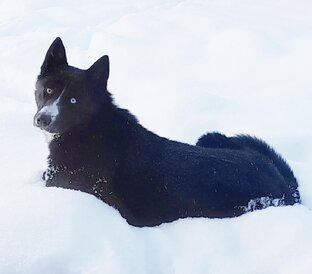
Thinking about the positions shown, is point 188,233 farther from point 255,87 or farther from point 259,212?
point 255,87

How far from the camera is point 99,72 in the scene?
358cm

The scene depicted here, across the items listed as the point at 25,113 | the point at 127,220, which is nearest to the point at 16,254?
the point at 127,220

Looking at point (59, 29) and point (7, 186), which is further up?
point (7, 186)

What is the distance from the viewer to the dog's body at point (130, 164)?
131 inches

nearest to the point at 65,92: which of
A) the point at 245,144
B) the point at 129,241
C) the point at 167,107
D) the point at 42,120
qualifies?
the point at 42,120

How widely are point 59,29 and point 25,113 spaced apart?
4.32 m

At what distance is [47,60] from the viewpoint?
143 inches

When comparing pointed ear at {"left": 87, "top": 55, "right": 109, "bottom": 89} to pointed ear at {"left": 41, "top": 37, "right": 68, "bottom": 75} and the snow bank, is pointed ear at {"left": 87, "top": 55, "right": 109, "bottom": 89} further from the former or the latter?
the snow bank

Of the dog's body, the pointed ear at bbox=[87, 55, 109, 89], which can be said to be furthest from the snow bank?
the pointed ear at bbox=[87, 55, 109, 89]

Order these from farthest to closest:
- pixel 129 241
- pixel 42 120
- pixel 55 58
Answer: pixel 55 58, pixel 42 120, pixel 129 241

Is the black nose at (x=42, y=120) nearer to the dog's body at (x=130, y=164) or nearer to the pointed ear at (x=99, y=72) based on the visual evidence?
the dog's body at (x=130, y=164)

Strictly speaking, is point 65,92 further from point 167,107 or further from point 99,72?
point 167,107

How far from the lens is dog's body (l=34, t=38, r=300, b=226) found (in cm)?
333

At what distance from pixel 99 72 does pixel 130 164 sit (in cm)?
66
